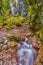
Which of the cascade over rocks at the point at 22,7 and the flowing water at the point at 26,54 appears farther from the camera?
the cascade over rocks at the point at 22,7

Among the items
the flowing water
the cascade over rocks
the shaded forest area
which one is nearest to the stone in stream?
the flowing water

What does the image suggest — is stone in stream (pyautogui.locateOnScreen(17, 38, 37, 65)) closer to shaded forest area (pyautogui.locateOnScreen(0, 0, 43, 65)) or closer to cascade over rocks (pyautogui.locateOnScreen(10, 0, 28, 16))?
shaded forest area (pyautogui.locateOnScreen(0, 0, 43, 65))

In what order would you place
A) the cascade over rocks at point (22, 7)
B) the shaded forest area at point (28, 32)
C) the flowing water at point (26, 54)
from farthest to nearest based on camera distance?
the cascade over rocks at point (22, 7) → the shaded forest area at point (28, 32) → the flowing water at point (26, 54)

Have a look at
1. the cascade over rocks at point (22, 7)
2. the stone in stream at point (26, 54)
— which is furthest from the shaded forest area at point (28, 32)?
the cascade over rocks at point (22, 7)

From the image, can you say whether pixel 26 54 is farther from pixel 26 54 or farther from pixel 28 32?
pixel 28 32

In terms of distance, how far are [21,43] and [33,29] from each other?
4.79 ft

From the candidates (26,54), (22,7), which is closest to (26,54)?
(26,54)

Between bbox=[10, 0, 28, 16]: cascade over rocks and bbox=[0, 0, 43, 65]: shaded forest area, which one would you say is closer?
bbox=[0, 0, 43, 65]: shaded forest area

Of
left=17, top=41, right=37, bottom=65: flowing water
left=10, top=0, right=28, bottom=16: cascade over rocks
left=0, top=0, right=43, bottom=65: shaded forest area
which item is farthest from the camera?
left=10, top=0, right=28, bottom=16: cascade over rocks

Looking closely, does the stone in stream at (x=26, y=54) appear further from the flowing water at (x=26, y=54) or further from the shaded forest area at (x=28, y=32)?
the shaded forest area at (x=28, y=32)

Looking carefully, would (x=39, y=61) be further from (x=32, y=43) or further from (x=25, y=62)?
(x=32, y=43)

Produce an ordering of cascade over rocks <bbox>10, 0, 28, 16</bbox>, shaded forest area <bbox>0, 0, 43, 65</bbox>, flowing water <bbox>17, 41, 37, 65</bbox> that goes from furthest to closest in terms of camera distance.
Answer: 1. cascade over rocks <bbox>10, 0, 28, 16</bbox>
2. shaded forest area <bbox>0, 0, 43, 65</bbox>
3. flowing water <bbox>17, 41, 37, 65</bbox>

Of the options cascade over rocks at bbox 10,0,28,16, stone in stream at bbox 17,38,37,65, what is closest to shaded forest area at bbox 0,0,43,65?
stone in stream at bbox 17,38,37,65

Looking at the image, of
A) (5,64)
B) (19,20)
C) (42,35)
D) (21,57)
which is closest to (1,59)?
(5,64)
